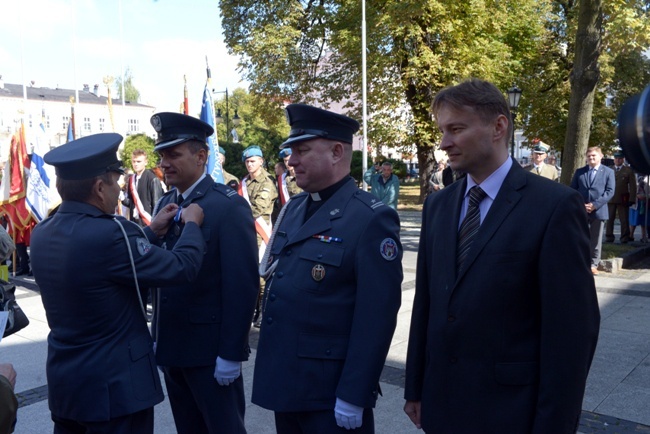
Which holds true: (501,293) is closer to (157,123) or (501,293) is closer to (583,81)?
(157,123)

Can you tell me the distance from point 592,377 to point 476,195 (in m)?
3.62

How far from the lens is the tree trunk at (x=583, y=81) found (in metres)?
10.2

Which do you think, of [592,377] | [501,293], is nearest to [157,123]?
[501,293]

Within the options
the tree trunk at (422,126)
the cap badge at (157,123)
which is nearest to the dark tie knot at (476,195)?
the cap badge at (157,123)

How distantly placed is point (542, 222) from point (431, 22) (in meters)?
20.2

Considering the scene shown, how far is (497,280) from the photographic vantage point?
204 centimetres

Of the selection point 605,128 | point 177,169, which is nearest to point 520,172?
point 177,169

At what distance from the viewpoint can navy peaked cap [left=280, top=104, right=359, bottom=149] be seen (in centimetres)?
259

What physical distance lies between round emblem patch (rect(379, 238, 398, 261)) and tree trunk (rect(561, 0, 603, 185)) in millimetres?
8701

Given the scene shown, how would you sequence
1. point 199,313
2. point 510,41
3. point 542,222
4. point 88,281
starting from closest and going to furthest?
point 542,222 < point 88,281 < point 199,313 < point 510,41

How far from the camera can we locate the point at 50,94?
86.1 m

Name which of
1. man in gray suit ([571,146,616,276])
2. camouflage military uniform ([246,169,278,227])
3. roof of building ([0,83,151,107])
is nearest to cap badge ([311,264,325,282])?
camouflage military uniform ([246,169,278,227])

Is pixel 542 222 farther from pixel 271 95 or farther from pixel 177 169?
pixel 271 95

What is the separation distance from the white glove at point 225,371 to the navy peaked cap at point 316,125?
1083 mm
